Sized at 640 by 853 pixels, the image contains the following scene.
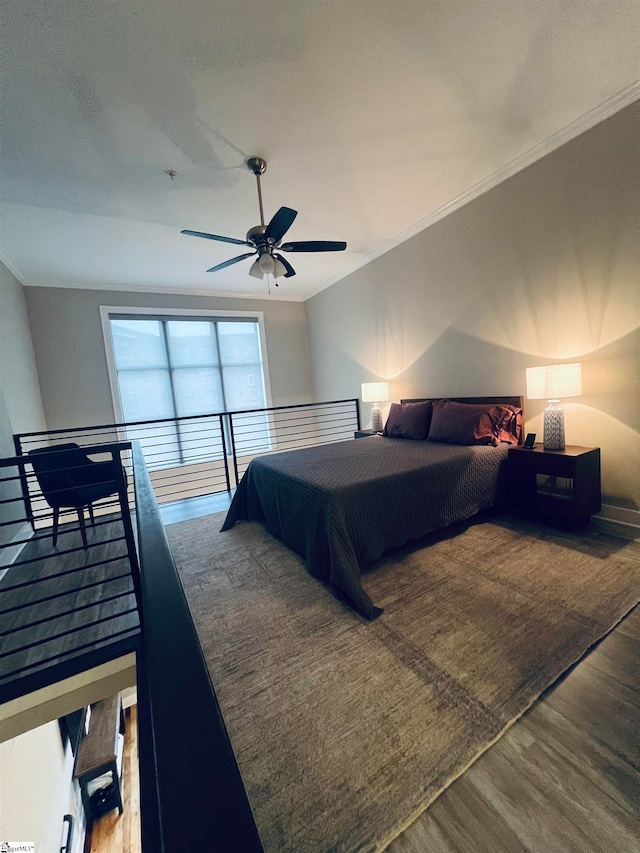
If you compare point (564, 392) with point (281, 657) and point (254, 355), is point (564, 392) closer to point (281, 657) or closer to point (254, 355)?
point (281, 657)

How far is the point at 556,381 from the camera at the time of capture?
7.86 ft

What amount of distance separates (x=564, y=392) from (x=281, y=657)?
241cm

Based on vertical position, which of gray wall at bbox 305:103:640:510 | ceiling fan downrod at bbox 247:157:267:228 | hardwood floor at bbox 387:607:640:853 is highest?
ceiling fan downrod at bbox 247:157:267:228

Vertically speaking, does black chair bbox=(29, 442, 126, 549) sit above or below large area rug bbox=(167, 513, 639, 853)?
above

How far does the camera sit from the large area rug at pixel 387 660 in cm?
102

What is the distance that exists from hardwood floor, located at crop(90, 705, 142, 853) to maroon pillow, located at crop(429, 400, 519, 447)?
446cm

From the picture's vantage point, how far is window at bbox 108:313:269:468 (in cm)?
482

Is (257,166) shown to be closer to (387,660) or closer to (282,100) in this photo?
(282,100)

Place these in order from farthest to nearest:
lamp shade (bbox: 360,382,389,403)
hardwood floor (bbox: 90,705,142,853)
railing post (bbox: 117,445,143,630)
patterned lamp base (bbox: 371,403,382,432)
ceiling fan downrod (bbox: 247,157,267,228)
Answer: patterned lamp base (bbox: 371,403,382,432) → lamp shade (bbox: 360,382,389,403) → hardwood floor (bbox: 90,705,142,853) → ceiling fan downrod (bbox: 247,157,267,228) → railing post (bbox: 117,445,143,630)

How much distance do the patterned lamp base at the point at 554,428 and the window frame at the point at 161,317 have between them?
13.6 feet

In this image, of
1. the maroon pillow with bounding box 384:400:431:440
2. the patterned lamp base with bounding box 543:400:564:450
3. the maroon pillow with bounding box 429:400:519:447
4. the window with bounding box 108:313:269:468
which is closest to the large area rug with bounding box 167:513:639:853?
the patterned lamp base with bounding box 543:400:564:450

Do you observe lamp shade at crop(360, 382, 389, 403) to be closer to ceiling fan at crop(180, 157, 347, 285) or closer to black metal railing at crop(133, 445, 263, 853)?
ceiling fan at crop(180, 157, 347, 285)

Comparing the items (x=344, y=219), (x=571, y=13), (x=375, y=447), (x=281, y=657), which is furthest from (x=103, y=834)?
(x=571, y=13)

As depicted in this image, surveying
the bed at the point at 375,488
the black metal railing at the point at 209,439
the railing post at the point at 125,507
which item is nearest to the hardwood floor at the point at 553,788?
the bed at the point at 375,488
